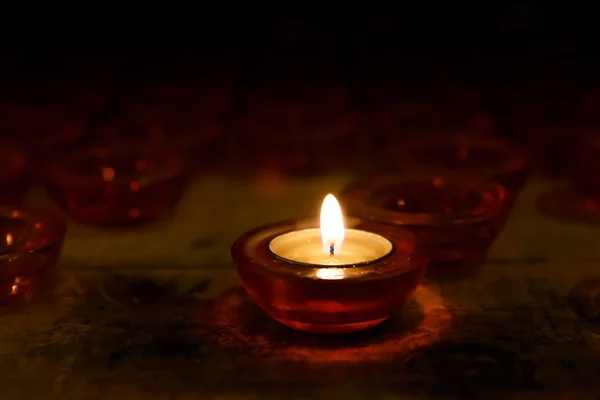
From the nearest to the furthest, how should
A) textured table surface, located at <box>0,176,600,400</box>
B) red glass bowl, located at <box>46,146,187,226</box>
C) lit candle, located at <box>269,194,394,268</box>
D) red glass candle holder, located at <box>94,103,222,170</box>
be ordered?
textured table surface, located at <box>0,176,600,400</box>, lit candle, located at <box>269,194,394,268</box>, red glass bowl, located at <box>46,146,187,226</box>, red glass candle holder, located at <box>94,103,222,170</box>

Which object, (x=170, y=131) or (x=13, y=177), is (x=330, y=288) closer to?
(x=13, y=177)

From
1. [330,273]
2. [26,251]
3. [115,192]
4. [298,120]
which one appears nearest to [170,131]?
[298,120]

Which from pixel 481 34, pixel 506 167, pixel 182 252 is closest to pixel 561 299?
pixel 506 167

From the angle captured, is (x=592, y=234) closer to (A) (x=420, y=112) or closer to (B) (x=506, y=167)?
(B) (x=506, y=167)

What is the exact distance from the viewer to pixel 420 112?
123 centimetres

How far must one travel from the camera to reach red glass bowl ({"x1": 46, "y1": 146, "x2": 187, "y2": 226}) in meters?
0.87

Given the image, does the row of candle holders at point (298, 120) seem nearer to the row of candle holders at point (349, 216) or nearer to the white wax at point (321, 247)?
the row of candle holders at point (349, 216)

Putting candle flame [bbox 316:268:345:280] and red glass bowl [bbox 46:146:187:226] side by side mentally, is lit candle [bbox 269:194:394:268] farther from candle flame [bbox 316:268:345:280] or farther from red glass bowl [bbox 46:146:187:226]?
red glass bowl [bbox 46:146:187:226]

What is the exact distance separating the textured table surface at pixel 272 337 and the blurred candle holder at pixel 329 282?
29 millimetres

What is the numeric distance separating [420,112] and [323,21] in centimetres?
67

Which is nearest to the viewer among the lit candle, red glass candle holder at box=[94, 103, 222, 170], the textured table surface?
the textured table surface

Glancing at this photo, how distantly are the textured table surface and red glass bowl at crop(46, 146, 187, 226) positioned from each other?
0.05 m

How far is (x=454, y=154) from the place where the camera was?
1.03 m

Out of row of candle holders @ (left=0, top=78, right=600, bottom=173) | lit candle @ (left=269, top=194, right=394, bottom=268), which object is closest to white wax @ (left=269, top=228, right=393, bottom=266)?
lit candle @ (left=269, top=194, right=394, bottom=268)
